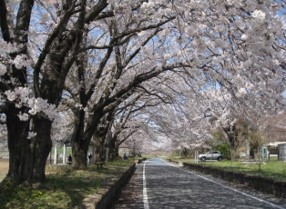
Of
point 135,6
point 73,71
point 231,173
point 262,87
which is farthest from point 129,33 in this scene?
point 231,173

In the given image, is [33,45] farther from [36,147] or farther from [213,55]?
[213,55]

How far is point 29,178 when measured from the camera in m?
10.5

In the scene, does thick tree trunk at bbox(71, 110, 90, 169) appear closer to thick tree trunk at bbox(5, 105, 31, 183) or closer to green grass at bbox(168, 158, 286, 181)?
green grass at bbox(168, 158, 286, 181)

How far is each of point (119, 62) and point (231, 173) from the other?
34.0 feet

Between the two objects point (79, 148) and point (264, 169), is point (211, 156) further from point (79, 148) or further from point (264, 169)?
point (79, 148)

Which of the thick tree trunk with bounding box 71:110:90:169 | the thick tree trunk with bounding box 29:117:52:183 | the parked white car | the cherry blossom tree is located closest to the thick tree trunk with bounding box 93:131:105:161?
the thick tree trunk with bounding box 71:110:90:169

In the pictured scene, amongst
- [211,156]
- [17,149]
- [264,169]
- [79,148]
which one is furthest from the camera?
[211,156]

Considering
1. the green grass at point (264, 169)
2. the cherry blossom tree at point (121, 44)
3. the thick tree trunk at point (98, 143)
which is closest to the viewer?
the cherry blossom tree at point (121, 44)

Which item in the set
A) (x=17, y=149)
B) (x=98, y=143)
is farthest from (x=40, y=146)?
(x=98, y=143)

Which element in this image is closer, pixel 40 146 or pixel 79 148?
pixel 40 146

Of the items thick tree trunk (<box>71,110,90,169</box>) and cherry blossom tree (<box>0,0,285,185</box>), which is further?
thick tree trunk (<box>71,110,90,169</box>)

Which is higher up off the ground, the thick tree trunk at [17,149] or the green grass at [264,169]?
the thick tree trunk at [17,149]

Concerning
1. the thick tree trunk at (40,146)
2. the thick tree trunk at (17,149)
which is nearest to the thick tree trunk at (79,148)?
the thick tree trunk at (40,146)

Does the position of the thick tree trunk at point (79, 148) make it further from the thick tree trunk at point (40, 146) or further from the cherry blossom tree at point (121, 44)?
the thick tree trunk at point (40, 146)
